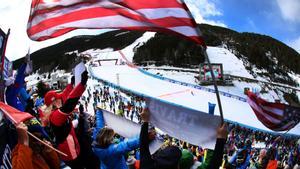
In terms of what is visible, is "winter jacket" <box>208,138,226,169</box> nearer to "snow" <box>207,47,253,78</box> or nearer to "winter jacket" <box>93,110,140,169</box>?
"winter jacket" <box>93,110,140,169</box>

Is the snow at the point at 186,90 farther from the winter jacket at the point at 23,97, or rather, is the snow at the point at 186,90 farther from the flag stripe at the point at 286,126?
the winter jacket at the point at 23,97

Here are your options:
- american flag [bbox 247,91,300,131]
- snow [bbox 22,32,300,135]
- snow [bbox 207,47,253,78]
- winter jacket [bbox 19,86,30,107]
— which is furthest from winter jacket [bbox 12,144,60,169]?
snow [bbox 207,47,253,78]

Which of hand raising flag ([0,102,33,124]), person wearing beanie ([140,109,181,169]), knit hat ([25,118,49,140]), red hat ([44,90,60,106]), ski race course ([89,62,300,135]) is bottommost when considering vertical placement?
ski race course ([89,62,300,135])

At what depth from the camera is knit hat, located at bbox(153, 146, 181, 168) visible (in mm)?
3580

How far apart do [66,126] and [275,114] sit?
3.83m

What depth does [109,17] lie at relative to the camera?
191 inches

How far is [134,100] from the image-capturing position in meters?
46.6

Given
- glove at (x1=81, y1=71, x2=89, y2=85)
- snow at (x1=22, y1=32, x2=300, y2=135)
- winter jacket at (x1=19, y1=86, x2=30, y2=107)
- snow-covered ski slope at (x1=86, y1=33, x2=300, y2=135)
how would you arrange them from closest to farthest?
glove at (x1=81, y1=71, x2=89, y2=85) < winter jacket at (x1=19, y1=86, x2=30, y2=107) < snow-covered ski slope at (x1=86, y1=33, x2=300, y2=135) < snow at (x1=22, y1=32, x2=300, y2=135)

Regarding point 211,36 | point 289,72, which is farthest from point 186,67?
point 289,72

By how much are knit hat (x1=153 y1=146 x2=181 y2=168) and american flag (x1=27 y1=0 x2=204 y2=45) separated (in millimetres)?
1112

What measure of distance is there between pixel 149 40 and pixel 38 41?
4406 inches

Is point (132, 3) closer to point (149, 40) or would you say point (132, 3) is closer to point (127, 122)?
point (127, 122)

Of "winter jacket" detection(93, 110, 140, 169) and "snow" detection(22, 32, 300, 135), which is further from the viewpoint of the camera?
"snow" detection(22, 32, 300, 135)

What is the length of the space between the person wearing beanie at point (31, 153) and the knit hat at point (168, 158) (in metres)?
0.97
